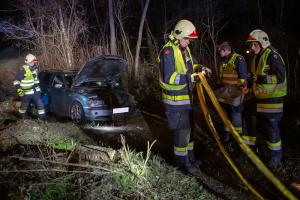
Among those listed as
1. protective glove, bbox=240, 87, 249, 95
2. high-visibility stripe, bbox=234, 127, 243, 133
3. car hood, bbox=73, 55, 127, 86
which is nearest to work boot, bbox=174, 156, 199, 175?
high-visibility stripe, bbox=234, 127, 243, 133

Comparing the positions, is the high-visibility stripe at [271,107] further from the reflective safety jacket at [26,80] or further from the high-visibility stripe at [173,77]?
the reflective safety jacket at [26,80]

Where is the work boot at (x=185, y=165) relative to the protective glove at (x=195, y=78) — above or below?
below

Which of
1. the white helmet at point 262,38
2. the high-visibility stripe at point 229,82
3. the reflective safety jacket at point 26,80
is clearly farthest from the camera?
the reflective safety jacket at point 26,80

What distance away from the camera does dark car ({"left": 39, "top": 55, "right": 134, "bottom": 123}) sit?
27.3 feet

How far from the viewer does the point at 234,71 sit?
593 centimetres

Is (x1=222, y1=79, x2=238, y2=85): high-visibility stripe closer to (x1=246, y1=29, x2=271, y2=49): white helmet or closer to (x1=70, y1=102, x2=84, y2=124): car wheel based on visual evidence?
(x1=246, y1=29, x2=271, y2=49): white helmet

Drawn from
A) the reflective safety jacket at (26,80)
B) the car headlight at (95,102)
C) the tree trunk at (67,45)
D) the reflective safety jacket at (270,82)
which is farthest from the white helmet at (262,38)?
the tree trunk at (67,45)

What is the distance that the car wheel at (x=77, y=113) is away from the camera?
844 centimetres

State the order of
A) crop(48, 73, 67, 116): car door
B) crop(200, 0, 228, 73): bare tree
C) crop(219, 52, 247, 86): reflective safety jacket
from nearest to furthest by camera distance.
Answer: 1. crop(219, 52, 247, 86): reflective safety jacket
2. crop(48, 73, 67, 116): car door
3. crop(200, 0, 228, 73): bare tree

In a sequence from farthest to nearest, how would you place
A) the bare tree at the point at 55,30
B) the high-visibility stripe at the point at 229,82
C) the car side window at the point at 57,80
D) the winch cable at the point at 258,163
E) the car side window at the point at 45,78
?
the bare tree at the point at 55,30 → the car side window at the point at 45,78 → the car side window at the point at 57,80 → the high-visibility stripe at the point at 229,82 → the winch cable at the point at 258,163

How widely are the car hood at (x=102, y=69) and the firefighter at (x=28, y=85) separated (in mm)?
1187

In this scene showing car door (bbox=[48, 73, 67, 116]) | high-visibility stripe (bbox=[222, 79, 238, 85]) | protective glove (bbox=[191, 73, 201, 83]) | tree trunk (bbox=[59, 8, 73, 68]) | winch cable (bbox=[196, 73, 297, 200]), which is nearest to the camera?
winch cable (bbox=[196, 73, 297, 200])

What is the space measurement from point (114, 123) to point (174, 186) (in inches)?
177

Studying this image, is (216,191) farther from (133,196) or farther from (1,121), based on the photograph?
(1,121)
